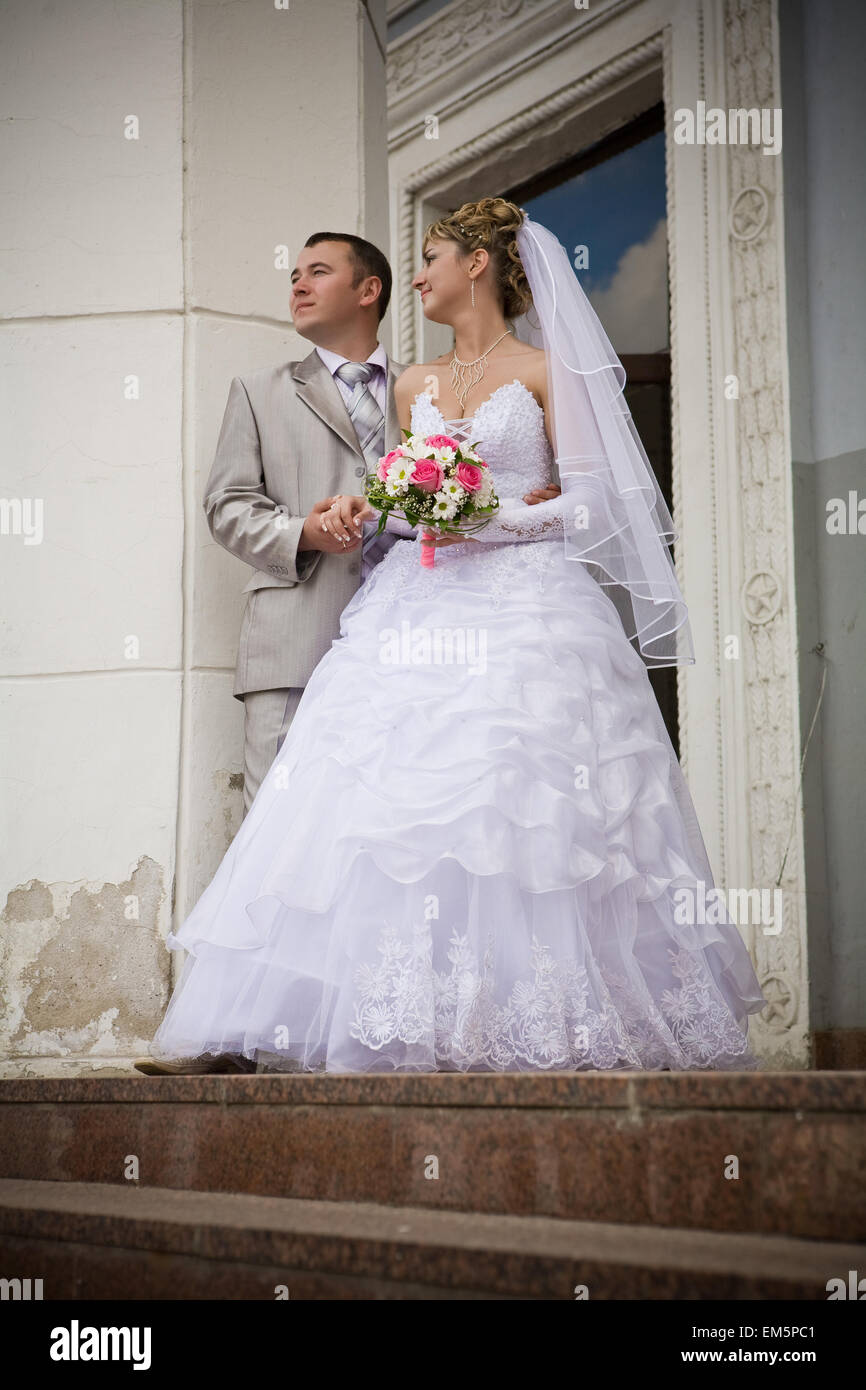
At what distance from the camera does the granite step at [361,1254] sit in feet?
6.57

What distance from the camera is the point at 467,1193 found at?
2543mm

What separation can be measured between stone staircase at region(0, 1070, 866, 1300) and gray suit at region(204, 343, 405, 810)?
1328 millimetres

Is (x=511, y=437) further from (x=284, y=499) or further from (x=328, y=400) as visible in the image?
(x=284, y=499)

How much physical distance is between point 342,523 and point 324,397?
568mm

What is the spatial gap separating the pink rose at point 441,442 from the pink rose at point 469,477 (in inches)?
2.3

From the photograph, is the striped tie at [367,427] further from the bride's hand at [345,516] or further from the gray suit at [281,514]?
the bride's hand at [345,516]

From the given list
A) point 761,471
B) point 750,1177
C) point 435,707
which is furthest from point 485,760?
point 761,471

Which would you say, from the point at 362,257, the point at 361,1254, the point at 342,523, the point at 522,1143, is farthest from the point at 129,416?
the point at 361,1254

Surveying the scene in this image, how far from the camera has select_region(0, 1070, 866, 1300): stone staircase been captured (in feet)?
7.02

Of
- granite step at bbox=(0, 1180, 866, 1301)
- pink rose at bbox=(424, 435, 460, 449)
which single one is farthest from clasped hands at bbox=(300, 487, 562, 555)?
granite step at bbox=(0, 1180, 866, 1301)

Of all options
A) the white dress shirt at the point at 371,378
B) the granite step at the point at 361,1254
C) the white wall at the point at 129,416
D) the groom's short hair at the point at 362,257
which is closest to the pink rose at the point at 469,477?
the white dress shirt at the point at 371,378

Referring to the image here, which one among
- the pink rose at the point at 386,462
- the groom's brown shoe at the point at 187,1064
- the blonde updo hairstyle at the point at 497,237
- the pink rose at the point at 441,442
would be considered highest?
the blonde updo hairstyle at the point at 497,237
